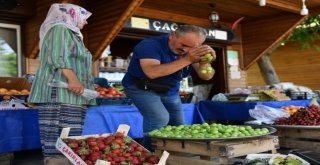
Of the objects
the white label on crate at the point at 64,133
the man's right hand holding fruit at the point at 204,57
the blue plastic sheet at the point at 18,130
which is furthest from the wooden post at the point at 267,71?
the white label on crate at the point at 64,133

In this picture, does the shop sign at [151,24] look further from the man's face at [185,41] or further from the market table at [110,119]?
the man's face at [185,41]

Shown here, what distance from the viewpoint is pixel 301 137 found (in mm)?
3891

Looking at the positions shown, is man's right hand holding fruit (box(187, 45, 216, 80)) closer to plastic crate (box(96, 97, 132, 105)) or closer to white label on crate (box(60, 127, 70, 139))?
white label on crate (box(60, 127, 70, 139))

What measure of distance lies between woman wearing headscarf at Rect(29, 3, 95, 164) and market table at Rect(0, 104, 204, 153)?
1298 millimetres

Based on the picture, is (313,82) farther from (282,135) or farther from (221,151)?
(221,151)

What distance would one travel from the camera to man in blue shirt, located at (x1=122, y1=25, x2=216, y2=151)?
113 inches

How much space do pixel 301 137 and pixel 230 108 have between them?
1.97 meters

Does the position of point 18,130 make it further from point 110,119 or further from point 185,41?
point 185,41

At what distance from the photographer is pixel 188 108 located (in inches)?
230

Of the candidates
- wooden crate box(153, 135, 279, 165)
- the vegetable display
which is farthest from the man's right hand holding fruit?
the vegetable display

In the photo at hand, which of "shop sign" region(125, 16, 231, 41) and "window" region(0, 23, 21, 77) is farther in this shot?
"shop sign" region(125, 16, 231, 41)

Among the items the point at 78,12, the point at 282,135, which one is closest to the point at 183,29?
the point at 78,12

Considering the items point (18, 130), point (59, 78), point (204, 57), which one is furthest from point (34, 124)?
point (204, 57)

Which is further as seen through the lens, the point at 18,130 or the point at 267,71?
the point at 267,71
